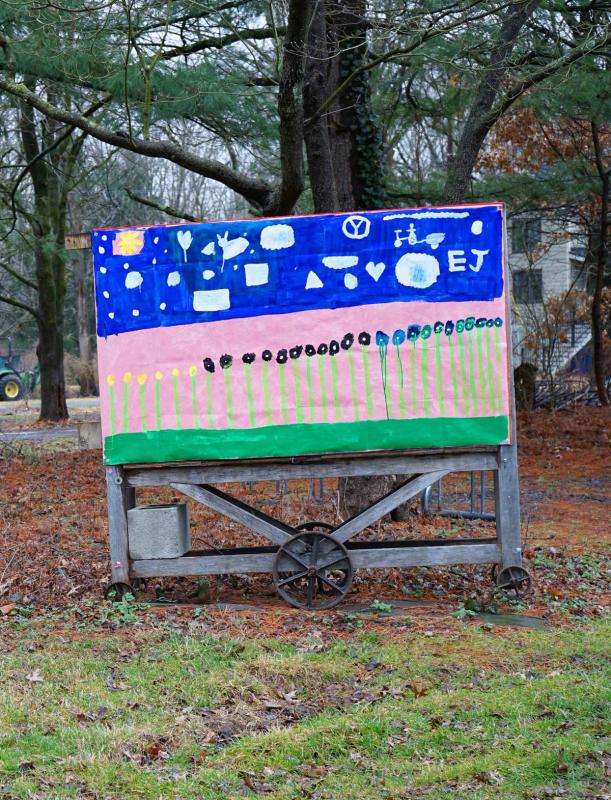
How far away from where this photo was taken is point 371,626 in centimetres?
676

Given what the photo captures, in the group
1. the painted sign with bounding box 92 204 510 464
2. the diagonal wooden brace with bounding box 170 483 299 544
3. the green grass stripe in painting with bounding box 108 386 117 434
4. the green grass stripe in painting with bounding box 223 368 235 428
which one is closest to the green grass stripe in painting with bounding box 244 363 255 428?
the painted sign with bounding box 92 204 510 464

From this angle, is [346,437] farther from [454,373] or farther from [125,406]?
[125,406]

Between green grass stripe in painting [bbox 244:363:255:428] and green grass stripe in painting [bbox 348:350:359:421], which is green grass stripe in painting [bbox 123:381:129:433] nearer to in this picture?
green grass stripe in painting [bbox 244:363:255:428]

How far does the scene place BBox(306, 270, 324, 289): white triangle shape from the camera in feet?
23.6

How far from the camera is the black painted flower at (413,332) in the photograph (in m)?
7.20

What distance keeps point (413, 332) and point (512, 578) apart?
78.7 inches

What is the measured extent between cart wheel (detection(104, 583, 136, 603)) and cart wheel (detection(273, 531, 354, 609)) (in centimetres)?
113

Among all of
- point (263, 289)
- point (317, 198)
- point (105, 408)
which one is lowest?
point (105, 408)

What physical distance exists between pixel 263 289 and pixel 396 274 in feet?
3.23

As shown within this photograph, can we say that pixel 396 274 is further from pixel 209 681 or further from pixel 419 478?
pixel 209 681

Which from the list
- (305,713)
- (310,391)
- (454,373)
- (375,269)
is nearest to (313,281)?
(375,269)

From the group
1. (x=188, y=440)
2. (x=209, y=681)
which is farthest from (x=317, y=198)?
(x=209, y=681)

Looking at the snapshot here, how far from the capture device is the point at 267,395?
7289mm

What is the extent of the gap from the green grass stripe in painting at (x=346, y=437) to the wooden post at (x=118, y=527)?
0.61m
